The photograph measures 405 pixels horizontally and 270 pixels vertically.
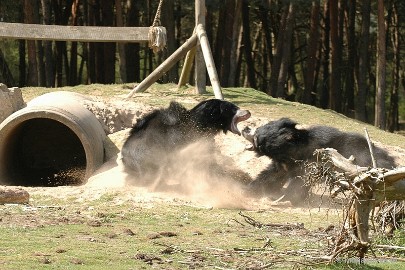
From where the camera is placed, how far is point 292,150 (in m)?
13.1

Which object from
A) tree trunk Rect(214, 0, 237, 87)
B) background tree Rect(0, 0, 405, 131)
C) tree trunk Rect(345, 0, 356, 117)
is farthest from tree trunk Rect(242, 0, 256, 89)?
tree trunk Rect(345, 0, 356, 117)

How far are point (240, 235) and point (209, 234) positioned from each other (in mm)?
320

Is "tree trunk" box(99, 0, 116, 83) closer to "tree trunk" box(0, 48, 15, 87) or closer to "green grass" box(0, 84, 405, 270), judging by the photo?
"tree trunk" box(0, 48, 15, 87)

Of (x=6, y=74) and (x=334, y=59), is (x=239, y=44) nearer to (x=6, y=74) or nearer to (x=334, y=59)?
(x=334, y=59)

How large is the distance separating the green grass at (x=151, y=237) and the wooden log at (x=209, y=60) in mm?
4607

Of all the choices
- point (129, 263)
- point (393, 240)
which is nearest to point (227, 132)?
point (393, 240)

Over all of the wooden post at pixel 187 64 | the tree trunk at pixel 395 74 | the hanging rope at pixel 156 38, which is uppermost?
the hanging rope at pixel 156 38

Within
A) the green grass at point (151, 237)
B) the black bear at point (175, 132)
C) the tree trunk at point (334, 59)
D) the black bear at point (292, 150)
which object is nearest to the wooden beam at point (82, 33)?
the black bear at point (175, 132)

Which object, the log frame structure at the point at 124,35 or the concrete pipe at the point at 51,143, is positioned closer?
the concrete pipe at the point at 51,143

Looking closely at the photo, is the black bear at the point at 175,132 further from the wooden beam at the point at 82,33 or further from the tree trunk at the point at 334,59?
the tree trunk at the point at 334,59

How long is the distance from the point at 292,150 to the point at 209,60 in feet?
15.6

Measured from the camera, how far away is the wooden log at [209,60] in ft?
55.4

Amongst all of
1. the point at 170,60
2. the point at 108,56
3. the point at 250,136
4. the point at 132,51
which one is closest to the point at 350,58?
the point at 132,51

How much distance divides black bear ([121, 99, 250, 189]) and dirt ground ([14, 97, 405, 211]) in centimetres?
19
